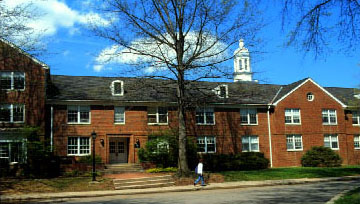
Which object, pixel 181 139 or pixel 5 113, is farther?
pixel 5 113

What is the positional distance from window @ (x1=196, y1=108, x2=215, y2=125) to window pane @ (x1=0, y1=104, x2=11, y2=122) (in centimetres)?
1454

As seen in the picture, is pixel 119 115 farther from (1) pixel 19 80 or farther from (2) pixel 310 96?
(2) pixel 310 96

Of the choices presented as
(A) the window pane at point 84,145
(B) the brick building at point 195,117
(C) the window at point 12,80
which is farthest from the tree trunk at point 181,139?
(C) the window at point 12,80

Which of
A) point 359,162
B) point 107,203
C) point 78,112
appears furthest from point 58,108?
point 359,162

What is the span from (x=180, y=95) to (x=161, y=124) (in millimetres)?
7941

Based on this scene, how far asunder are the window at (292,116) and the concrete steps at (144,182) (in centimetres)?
1509

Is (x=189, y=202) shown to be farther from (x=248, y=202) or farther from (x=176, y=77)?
(x=176, y=77)

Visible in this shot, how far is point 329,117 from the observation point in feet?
113

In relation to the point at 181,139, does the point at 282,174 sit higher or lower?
lower

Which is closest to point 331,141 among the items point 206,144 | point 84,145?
point 206,144

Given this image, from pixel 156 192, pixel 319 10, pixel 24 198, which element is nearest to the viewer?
pixel 319 10

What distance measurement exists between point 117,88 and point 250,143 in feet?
40.7

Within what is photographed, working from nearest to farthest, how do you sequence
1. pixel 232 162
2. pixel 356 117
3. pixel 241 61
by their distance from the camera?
pixel 232 162 < pixel 356 117 < pixel 241 61

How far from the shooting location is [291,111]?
110 ft
